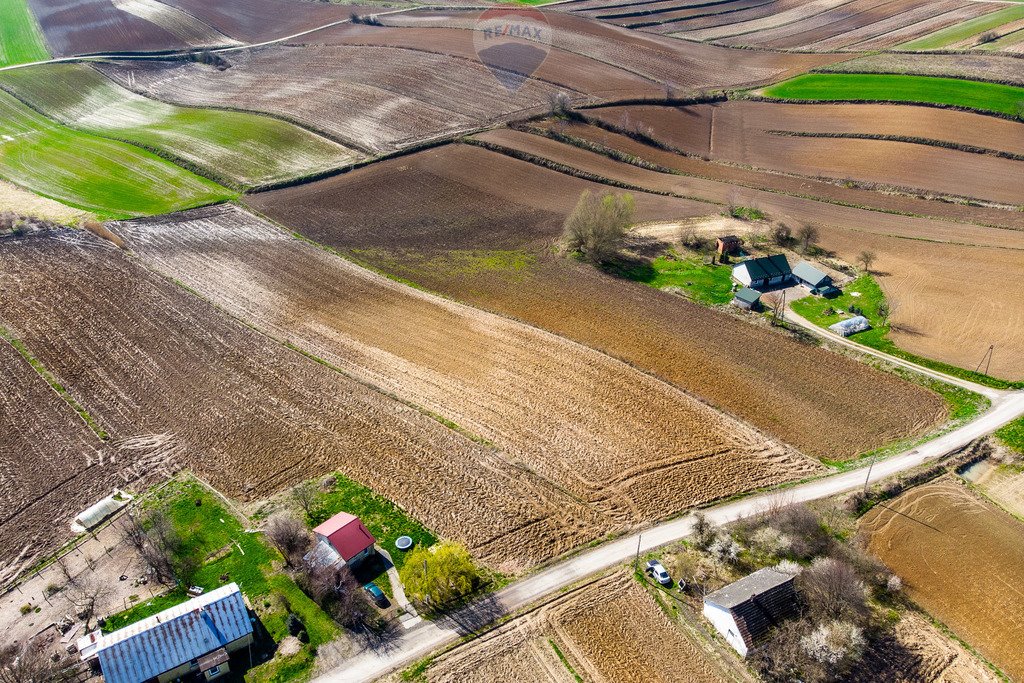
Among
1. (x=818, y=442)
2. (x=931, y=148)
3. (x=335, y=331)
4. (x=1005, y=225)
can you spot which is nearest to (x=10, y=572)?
(x=335, y=331)

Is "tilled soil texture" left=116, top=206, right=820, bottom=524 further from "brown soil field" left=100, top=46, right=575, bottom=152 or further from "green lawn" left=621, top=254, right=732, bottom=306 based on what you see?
"brown soil field" left=100, top=46, right=575, bottom=152

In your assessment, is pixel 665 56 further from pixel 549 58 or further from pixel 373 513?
pixel 373 513

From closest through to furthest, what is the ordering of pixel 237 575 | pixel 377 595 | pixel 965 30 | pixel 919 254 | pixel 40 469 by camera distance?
1. pixel 377 595
2. pixel 237 575
3. pixel 40 469
4. pixel 919 254
5. pixel 965 30

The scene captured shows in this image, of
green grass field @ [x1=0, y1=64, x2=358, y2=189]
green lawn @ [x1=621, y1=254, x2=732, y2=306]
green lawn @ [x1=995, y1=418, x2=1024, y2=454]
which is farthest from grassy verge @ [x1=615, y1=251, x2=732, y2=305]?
green grass field @ [x1=0, y1=64, x2=358, y2=189]

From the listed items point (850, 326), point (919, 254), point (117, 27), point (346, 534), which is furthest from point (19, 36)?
point (919, 254)

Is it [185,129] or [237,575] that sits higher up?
[185,129]

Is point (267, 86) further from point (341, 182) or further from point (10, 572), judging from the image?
point (10, 572)

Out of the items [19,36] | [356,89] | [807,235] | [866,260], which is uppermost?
[19,36]
